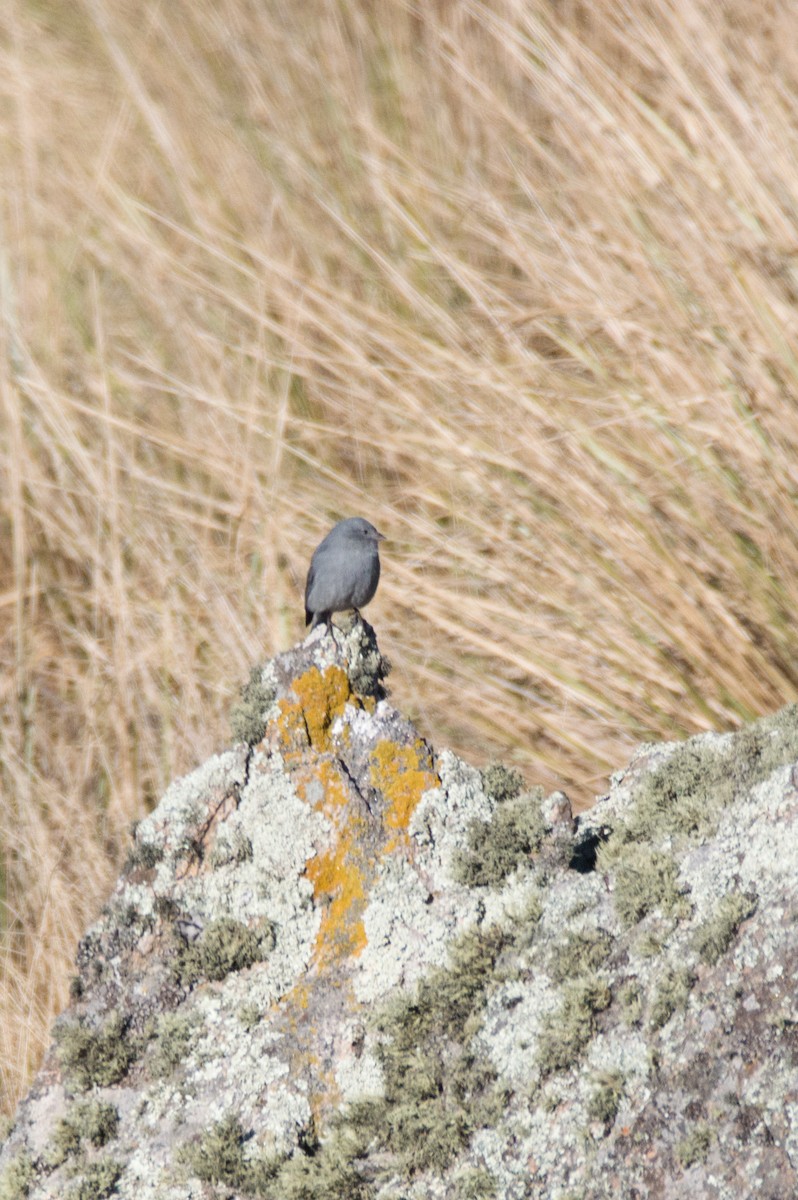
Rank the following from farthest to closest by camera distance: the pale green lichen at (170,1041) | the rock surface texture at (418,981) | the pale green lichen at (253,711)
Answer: the pale green lichen at (253,711)
the pale green lichen at (170,1041)
the rock surface texture at (418,981)

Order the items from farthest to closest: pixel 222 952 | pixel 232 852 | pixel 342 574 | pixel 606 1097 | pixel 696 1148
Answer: pixel 342 574 < pixel 232 852 < pixel 222 952 < pixel 606 1097 < pixel 696 1148

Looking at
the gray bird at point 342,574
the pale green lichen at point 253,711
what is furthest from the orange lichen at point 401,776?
the gray bird at point 342,574

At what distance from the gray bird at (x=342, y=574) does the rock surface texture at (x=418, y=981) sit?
715mm

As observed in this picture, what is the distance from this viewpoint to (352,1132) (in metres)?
1.97

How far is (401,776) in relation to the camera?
238 cm

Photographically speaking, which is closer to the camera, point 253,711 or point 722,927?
point 722,927

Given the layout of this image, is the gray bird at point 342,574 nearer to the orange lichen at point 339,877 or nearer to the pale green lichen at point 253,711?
the pale green lichen at point 253,711

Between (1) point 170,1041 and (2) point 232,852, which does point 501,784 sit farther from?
(1) point 170,1041

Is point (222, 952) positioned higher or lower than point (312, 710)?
lower

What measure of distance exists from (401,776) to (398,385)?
90.7 inches

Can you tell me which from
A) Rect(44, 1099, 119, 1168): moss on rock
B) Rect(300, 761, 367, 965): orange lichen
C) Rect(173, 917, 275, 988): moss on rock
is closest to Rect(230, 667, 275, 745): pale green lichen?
Rect(300, 761, 367, 965): orange lichen

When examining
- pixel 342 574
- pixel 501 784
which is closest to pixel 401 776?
pixel 501 784

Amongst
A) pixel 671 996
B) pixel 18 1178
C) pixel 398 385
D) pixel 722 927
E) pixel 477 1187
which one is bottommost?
pixel 18 1178

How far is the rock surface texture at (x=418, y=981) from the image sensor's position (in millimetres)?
1810
